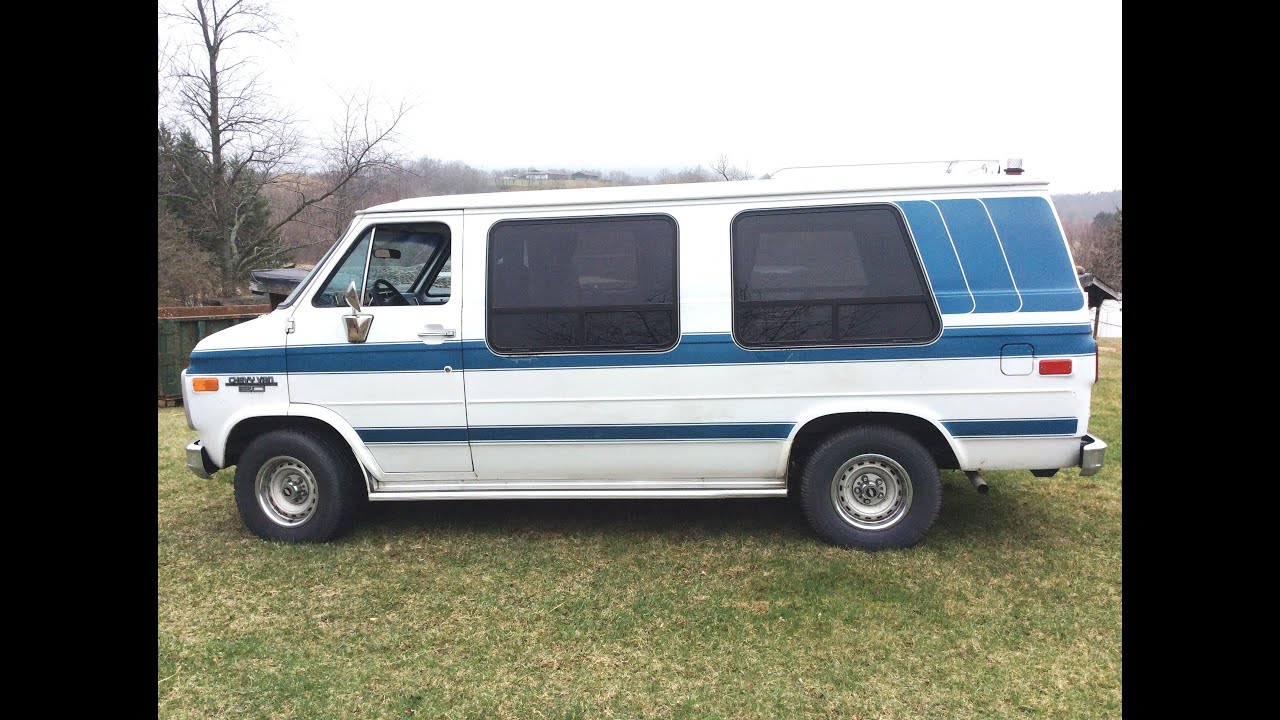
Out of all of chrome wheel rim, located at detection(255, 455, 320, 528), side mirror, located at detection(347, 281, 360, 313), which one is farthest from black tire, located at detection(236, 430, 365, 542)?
side mirror, located at detection(347, 281, 360, 313)

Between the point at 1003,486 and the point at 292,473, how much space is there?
544cm

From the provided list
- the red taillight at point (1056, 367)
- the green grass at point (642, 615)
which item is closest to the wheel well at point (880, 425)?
the green grass at point (642, 615)

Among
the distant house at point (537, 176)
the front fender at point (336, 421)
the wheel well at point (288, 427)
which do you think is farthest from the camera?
the distant house at point (537, 176)

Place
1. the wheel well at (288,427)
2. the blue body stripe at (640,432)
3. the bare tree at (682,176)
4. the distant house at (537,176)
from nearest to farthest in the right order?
the blue body stripe at (640,432), the wheel well at (288,427), the distant house at (537,176), the bare tree at (682,176)

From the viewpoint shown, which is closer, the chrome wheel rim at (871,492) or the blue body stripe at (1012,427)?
the blue body stripe at (1012,427)

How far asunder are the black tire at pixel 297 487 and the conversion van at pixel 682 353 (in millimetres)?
21

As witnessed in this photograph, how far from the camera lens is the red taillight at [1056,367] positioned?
4.45 metres

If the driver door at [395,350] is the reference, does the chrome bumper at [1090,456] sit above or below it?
below

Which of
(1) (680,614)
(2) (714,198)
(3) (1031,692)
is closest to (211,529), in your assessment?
(1) (680,614)

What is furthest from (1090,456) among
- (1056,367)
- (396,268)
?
(396,268)

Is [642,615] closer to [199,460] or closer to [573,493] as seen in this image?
[573,493]

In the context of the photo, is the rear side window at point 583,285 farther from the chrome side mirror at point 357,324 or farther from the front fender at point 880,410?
the front fender at point 880,410

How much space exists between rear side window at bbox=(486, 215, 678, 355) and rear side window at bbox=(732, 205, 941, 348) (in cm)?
48

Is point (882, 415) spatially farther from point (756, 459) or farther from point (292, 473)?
point (292, 473)
